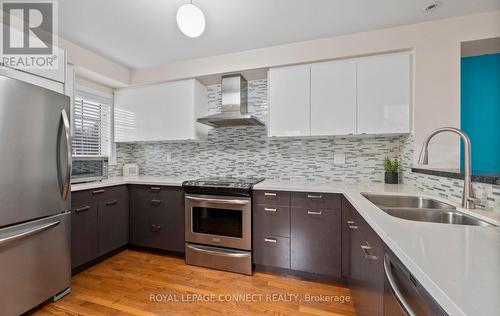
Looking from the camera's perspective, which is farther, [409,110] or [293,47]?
[293,47]

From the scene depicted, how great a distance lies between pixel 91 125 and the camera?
279 centimetres

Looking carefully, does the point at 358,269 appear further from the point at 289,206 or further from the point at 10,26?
the point at 10,26

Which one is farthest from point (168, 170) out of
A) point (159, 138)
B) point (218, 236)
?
point (218, 236)

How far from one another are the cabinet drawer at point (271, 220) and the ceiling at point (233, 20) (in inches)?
67.9

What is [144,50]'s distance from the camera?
243cm

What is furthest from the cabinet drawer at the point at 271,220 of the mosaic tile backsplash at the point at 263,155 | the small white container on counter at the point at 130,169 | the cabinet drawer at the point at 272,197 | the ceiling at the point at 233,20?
the small white container on counter at the point at 130,169

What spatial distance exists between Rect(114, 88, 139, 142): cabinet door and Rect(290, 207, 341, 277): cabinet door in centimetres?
242

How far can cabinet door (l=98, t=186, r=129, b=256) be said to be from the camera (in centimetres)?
229

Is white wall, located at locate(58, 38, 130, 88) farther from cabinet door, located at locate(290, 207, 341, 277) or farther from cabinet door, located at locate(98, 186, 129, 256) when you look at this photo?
cabinet door, located at locate(290, 207, 341, 277)

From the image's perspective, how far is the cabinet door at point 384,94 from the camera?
6.58 ft

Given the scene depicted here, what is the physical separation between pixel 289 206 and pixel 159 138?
1.91m

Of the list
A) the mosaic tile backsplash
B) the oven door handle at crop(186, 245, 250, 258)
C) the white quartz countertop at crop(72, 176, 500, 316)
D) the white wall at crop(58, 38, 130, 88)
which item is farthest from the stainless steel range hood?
the white quartz countertop at crop(72, 176, 500, 316)

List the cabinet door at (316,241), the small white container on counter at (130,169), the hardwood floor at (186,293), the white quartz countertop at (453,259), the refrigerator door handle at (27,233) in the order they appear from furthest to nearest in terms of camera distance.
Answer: the small white container on counter at (130,169) → the cabinet door at (316,241) → the hardwood floor at (186,293) → the refrigerator door handle at (27,233) → the white quartz countertop at (453,259)

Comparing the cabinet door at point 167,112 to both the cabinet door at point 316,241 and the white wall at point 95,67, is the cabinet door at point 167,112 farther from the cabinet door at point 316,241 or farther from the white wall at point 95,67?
the cabinet door at point 316,241
